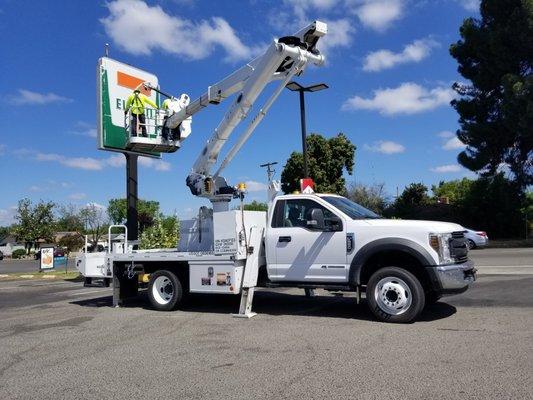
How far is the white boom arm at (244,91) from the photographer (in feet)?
34.2

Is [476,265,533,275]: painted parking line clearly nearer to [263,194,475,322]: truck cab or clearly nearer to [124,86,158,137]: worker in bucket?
[263,194,475,322]: truck cab

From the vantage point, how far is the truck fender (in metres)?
8.21

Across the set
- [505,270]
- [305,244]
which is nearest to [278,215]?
[305,244]

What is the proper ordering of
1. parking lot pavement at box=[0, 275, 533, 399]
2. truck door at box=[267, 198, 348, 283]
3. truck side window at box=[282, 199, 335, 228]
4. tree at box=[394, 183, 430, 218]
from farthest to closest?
tree at box=[394, 183, 430, 218], truck side window at box=[282, 199, 335, 228], truck door at box=[267, 198, 348, 283], parking lot pavement at box=[0, 275, 533, 399]

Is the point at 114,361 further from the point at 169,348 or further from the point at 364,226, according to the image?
the point at 364,226

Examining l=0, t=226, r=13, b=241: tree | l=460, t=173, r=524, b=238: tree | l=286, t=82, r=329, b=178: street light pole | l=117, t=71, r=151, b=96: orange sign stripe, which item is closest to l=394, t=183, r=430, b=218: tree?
l=460, t=173, r=524, b=238: tree

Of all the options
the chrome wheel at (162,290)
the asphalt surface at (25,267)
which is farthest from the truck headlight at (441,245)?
the asphalt surface at (25,267)

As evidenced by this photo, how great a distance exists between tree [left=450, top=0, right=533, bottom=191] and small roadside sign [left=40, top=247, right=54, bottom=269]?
82.7ft

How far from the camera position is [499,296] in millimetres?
10758

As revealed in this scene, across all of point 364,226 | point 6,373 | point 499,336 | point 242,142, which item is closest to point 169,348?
point 6,373

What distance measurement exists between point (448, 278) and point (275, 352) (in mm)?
3068

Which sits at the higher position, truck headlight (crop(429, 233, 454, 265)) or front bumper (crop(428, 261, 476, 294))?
truck headlight (crop(429, 233, 454, 265))

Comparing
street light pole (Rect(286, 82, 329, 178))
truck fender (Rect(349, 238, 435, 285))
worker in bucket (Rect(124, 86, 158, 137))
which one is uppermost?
street light pole (Rect(286, 82, 329, 178))

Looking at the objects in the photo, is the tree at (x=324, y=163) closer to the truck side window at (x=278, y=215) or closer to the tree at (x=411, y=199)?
the tree at (x=411, y=199)
